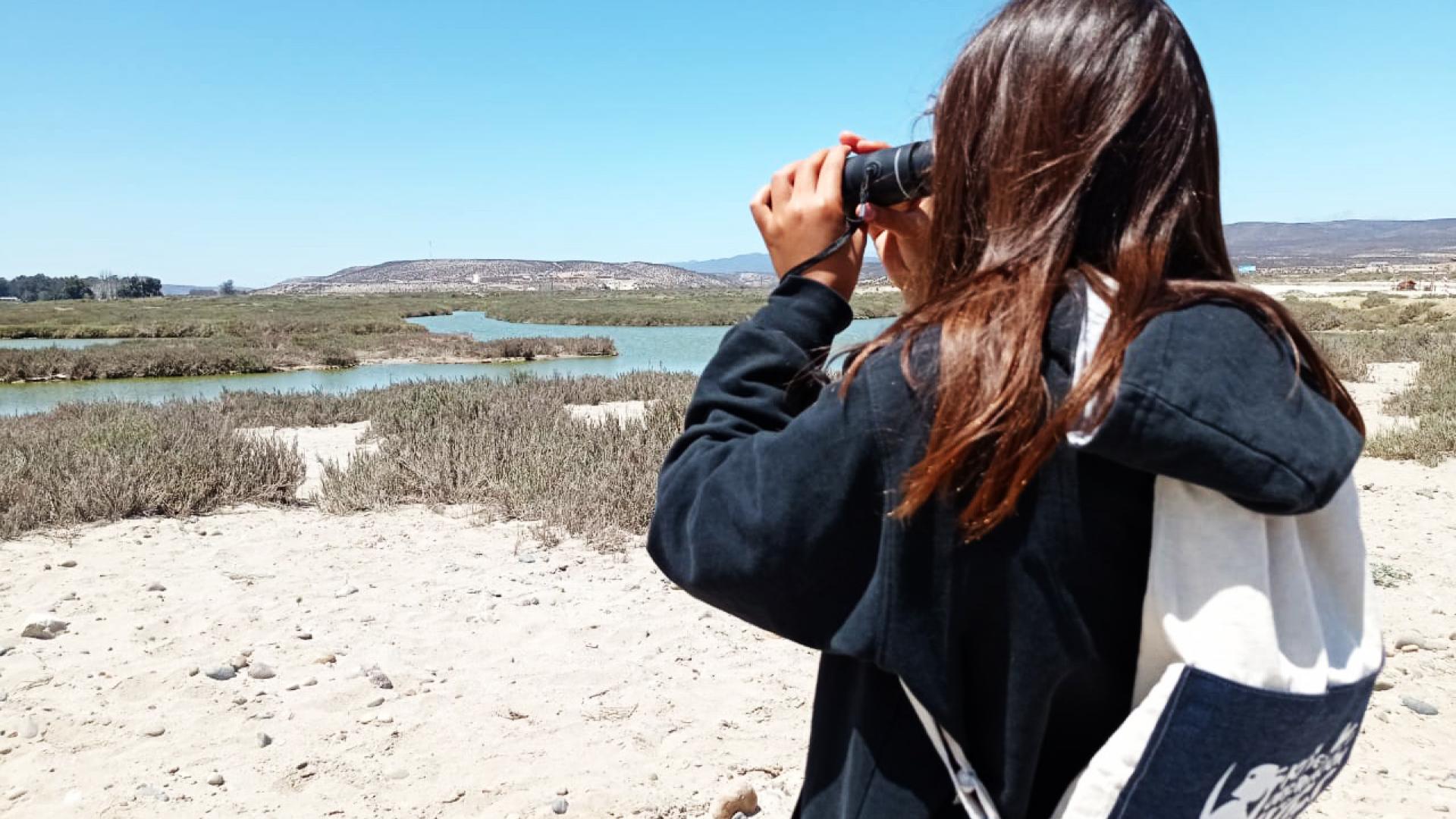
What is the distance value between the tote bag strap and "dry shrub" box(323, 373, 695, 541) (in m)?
5.11

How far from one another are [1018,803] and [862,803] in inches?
5.9

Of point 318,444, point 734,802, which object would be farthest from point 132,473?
point 734,802

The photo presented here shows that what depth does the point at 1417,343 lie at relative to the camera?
18.1m

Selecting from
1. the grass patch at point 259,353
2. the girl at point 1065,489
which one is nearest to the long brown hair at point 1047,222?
the girl at point 1065,489

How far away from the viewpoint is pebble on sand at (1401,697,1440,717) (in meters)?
3.50

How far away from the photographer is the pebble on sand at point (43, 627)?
14.1 ft

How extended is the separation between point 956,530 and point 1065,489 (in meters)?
0.09

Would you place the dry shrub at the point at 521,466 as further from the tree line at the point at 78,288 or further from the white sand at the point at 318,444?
the tree line at the point at 78,288

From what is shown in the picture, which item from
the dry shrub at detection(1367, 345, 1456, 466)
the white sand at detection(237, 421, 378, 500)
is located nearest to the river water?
the white sand at detection(237, 421, 378, 500)

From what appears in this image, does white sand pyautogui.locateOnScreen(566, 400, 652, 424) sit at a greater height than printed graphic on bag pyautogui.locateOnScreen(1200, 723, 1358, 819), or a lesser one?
lesser

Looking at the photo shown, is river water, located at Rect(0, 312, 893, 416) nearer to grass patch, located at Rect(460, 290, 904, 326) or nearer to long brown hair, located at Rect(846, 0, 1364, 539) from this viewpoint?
long brown hair, located at Rect(846, 0, 1364, 539)

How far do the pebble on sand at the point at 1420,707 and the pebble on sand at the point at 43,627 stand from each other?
5810 millimetres

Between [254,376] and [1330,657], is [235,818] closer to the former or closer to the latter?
[1330,657]

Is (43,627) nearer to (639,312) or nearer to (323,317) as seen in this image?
(323,317)
